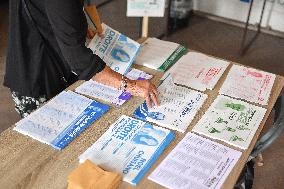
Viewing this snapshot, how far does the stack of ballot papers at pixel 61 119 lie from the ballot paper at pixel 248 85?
53 centimetres

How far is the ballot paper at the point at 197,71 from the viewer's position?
1.51m

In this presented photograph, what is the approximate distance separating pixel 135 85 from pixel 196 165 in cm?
41

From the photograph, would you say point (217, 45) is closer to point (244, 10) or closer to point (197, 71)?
point (244, 10)

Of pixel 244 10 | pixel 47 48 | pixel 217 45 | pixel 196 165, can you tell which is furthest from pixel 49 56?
pixel 244 10

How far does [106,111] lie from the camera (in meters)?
1.31

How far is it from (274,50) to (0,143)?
294 cm

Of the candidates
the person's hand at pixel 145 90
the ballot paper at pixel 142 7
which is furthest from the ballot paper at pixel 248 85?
the ballot paper at pixel 142 7

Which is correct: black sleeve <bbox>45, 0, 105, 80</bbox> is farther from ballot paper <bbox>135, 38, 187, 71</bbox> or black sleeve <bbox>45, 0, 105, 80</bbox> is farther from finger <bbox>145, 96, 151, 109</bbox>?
ballot paper <bbox>135, 38, 187, 71</bbox>

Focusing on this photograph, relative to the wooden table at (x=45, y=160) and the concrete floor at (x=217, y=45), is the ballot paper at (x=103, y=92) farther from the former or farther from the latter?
the concrete floor at (x=217, y=45)

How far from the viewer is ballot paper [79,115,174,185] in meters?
1.07

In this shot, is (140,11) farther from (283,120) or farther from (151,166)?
(151,166)

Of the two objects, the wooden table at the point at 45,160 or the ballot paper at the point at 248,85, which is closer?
the wooden table at the point at 45,160

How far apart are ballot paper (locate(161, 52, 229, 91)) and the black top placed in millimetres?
409

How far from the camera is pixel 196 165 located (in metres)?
1.09
